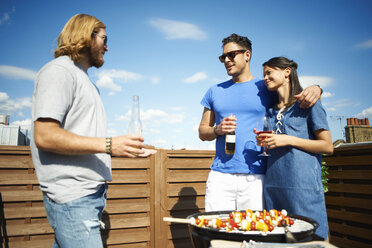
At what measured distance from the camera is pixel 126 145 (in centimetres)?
142

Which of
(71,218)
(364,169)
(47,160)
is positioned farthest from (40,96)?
(364,169)

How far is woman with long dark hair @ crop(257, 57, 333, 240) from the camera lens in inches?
74.1

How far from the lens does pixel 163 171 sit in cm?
445

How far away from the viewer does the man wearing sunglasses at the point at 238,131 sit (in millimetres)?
2293

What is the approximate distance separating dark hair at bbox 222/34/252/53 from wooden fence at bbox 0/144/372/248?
2235 millimetres

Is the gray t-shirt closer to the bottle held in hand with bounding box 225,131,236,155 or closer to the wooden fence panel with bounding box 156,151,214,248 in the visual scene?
the bottle held in hand with bounding box 225,131,236,155

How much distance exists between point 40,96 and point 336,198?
4.47m

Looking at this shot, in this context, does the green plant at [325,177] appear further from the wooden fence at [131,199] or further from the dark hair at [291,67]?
the dark hair at [291,67]

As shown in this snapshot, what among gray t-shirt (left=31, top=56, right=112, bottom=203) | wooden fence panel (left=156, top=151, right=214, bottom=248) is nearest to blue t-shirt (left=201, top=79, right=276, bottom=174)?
gray t-shirt (left=31, top=56, right=112, bottom=203)

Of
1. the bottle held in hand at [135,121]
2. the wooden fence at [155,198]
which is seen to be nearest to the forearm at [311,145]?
the bottle held in hand at [135,121]

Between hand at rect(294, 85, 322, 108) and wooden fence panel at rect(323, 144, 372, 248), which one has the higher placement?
hand at rect(294, 85, 322, 108)

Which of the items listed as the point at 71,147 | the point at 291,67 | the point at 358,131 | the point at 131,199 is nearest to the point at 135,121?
the point at 71,147

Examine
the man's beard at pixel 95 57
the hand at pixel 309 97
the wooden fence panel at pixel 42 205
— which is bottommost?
the wooden fence panel at pixel 42 205

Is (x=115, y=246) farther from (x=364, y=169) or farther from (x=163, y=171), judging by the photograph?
(x=364, y=169)
